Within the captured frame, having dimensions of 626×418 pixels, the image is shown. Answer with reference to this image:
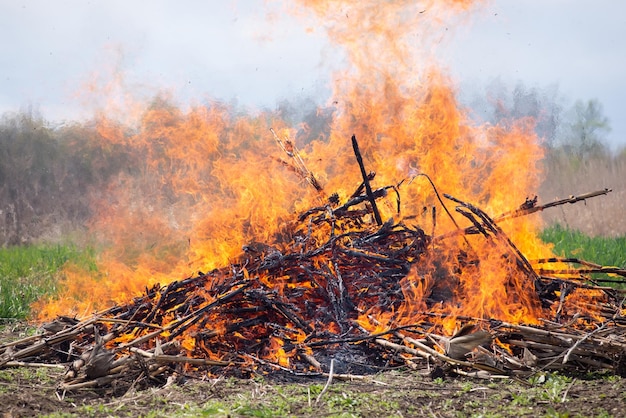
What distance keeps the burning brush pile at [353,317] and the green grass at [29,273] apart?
100 inches

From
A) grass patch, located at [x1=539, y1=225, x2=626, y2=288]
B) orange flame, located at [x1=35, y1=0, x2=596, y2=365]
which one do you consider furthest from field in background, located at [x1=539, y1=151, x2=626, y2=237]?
orange flame, located at [x1=35, y1=0, x2=596, y2=365]

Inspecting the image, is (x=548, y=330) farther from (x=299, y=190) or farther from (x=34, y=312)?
(x=34, y=312)

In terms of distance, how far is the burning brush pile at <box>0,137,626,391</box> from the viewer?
484cm

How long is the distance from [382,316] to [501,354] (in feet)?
3.66

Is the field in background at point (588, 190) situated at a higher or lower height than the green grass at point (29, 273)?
lower

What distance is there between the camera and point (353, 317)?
18.8 ft

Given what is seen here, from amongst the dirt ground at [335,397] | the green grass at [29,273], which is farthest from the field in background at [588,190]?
the dirt ground at [335,397]

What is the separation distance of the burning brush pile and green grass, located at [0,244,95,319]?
2.54 metres

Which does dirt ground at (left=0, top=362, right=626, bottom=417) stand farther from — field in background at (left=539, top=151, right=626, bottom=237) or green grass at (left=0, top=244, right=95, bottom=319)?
field in background at (left=539, top=151, right=626, bottom=237)

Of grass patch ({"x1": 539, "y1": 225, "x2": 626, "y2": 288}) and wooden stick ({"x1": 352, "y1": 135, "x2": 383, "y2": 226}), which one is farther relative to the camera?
grass patch ({"x1": 539, "y1": 225, "x2": 626, "y2": 288})

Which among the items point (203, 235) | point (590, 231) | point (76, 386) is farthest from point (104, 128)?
point (590, 231)

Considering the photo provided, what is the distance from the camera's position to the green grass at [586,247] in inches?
426

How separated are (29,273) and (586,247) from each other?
9.44m

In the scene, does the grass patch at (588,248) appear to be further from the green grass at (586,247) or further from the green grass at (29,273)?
the green grass at (29,273)
